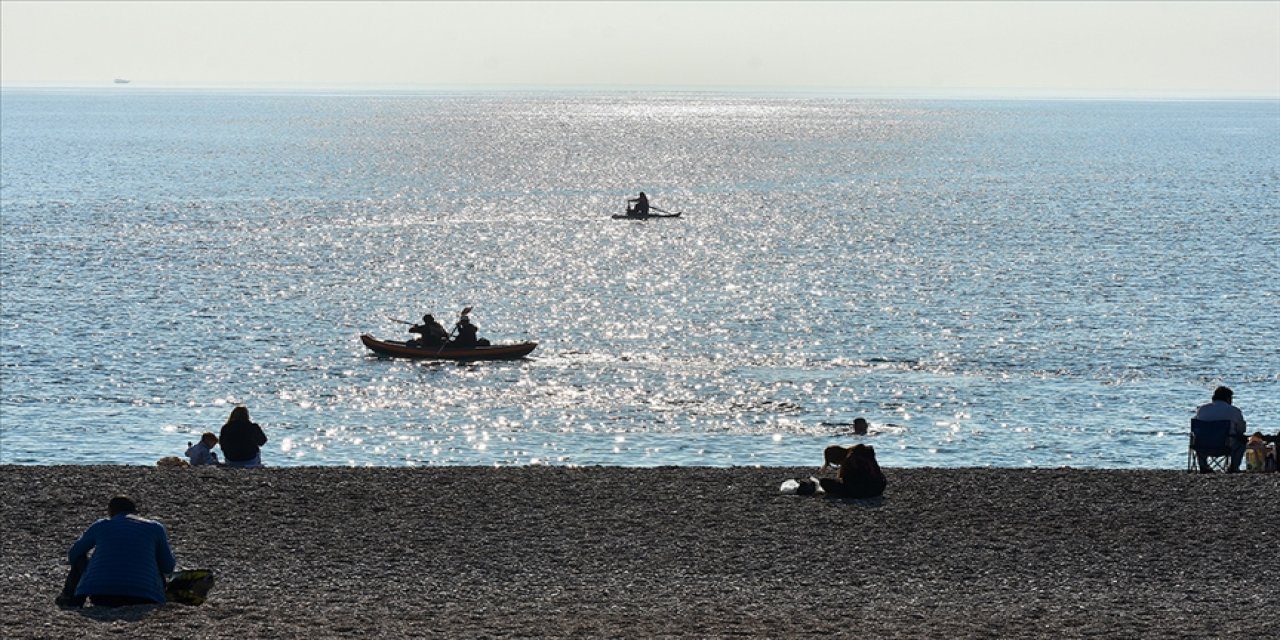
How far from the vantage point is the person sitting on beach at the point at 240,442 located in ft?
82.9

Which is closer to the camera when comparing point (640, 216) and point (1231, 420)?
point (1231, 420)

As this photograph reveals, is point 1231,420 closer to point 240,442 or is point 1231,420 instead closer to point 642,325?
point 240,442

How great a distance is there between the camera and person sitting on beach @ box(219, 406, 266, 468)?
2528 cm

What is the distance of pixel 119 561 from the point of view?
1585 cm

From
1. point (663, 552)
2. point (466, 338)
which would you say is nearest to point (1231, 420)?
point (663, 552)

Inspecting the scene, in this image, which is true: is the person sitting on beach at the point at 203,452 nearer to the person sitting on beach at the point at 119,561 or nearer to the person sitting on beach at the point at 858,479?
the person sitting on beach at the point at 858,479

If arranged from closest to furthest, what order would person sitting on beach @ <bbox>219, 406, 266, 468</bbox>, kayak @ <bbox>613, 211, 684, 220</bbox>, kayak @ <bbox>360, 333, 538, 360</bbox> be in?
person sitting on beach @ <bbox>219, 406, 266, 468</bbox> < kayak @ <bbox>360, 333, 538, 360</bbox> < kayak @ <bbox>613, 211, 684, 220</bbox>

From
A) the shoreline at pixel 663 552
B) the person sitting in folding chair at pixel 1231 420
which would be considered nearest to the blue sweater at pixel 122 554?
the shoreline at pixel 663 552

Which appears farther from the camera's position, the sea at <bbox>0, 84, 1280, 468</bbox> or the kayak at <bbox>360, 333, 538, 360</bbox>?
the kayak at <bbox>360, 333, 538, 360</bbox>

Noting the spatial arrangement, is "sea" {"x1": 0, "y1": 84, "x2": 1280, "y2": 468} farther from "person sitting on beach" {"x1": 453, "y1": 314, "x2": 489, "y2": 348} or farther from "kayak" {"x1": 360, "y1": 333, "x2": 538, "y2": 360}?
"person sitting on beach" {"x1": 453, "y1": 314, "x2": 489, "y2": 348}

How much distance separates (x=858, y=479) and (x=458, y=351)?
27.9 m

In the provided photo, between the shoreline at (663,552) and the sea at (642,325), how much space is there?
12.4 metres

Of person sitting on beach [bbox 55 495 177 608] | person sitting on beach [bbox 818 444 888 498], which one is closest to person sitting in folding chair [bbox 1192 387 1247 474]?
person sitting on beach [bbox 818 444 888 498]

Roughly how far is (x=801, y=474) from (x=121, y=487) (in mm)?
8894
